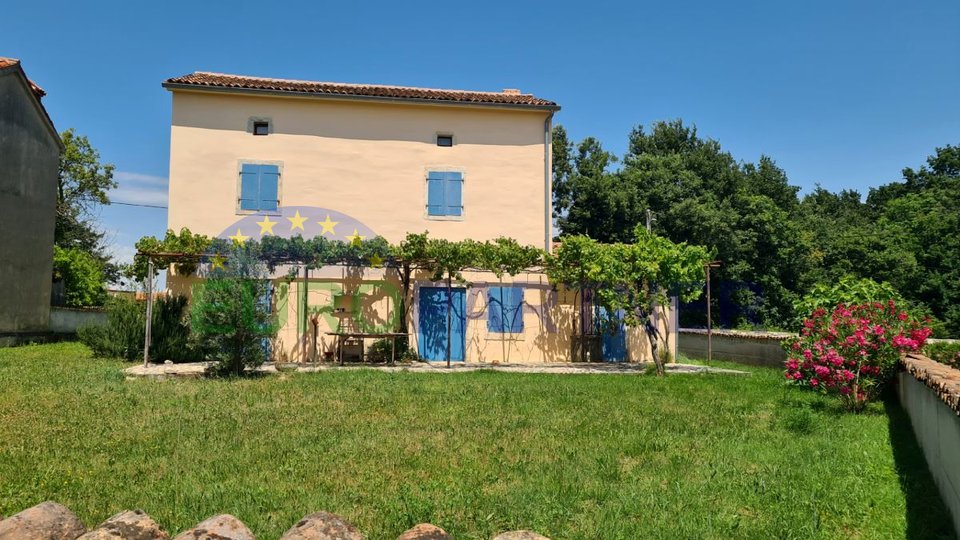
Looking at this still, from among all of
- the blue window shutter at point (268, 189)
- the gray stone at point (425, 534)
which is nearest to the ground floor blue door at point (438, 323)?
the blue window shutter at point (268, 189)

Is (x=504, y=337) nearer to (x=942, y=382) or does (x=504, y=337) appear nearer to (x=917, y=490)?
(x=917, y=490)

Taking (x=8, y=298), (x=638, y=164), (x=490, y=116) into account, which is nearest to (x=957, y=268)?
(x=638, y=164)

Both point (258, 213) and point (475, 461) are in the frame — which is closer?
point (475, 461)

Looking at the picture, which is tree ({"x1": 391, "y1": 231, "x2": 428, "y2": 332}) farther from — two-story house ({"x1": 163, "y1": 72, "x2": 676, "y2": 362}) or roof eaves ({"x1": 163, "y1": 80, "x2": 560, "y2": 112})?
roof eaves ({"x1": 163, "y1": 80, "x2": 560, "y2": 112})

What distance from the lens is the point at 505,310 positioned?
16078 millimetres

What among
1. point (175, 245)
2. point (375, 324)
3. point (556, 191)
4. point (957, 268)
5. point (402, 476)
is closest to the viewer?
point (402, 476)

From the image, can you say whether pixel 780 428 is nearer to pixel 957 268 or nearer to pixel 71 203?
pixel 957 268

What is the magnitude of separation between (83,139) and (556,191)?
70.2 feet

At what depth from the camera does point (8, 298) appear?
58.0 feet

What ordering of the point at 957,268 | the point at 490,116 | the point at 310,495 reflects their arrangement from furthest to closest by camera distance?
the point at 957,268, the point at 490,116, the point at 310,495

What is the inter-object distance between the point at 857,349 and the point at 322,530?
24.4 feet

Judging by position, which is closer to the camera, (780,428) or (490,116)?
(780,428)

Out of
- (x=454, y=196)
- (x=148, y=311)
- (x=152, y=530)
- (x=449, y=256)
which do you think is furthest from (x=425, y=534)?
(x=454, y=196)

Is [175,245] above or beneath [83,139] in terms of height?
beneath
